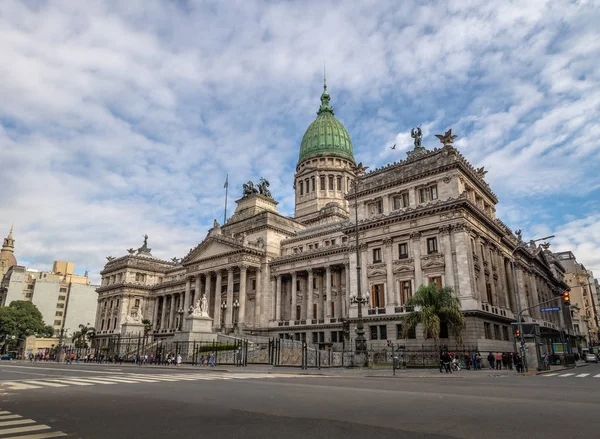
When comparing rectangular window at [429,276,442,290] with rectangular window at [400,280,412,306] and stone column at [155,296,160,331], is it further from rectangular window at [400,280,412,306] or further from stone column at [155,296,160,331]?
stone column at [155,296,160,331]

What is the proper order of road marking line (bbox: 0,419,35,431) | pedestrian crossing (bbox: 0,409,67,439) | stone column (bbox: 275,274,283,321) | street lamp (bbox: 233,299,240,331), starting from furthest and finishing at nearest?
stone column (bbox: 275,274,283,321)
street lamp (bbox: 233,299,240,331)
road marking line (bbox: 0,419,35,431)
pedestrian crossing (bbox: 0,409,67,439)

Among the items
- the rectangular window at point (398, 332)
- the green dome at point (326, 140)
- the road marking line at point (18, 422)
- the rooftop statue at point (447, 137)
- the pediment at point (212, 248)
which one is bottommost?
the road marking line at point (18, 422)

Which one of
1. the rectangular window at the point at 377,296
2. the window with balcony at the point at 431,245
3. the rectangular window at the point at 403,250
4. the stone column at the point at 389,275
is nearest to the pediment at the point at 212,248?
the rectangular window at the point at 377,296

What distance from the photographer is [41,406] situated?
11562mm

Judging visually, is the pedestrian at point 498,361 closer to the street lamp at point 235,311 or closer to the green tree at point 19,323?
the street lamp at point 235,311

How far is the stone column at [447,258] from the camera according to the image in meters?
41.8

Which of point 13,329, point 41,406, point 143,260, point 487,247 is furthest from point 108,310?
point 41,406

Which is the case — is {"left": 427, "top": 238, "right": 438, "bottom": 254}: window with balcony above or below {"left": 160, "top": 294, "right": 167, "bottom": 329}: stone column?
above

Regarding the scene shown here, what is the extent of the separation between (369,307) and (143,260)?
6195 cm

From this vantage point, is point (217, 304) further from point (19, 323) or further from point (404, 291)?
point (19, 323)

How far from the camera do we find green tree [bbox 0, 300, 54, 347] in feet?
290

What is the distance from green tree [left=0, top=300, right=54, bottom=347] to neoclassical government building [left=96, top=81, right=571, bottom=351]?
45.1ft

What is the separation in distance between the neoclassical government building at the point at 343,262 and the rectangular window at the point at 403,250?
0.42ft

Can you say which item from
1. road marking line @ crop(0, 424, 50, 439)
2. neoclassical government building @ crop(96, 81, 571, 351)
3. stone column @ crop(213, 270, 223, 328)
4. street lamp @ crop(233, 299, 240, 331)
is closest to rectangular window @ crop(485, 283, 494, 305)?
neoclassical government building @ crop(96, 81, 571, 351)
